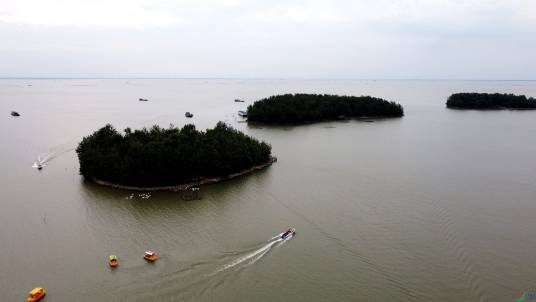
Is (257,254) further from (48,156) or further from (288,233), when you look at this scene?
(48,156)

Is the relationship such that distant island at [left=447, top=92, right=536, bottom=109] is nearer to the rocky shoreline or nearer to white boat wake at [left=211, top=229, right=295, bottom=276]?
the rocky shoreline

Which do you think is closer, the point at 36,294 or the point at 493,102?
the point at 36,294

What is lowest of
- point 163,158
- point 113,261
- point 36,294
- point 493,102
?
point 36,294

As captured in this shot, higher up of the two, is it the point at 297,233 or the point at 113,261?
the point at 297,233

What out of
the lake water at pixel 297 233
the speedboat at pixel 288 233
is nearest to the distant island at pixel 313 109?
the lake water at pixel 297 233

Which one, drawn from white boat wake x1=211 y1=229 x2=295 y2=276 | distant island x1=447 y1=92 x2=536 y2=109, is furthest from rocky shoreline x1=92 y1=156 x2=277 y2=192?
distant island x1=447 y1=92 x2=536 y2=109

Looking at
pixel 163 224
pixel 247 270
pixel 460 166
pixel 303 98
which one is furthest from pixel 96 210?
pixel 303 98

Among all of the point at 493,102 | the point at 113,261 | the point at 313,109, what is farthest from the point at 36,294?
the point at 493,102

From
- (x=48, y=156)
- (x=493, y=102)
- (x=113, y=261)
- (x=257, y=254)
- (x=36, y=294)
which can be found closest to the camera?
(x=36, y=294)
